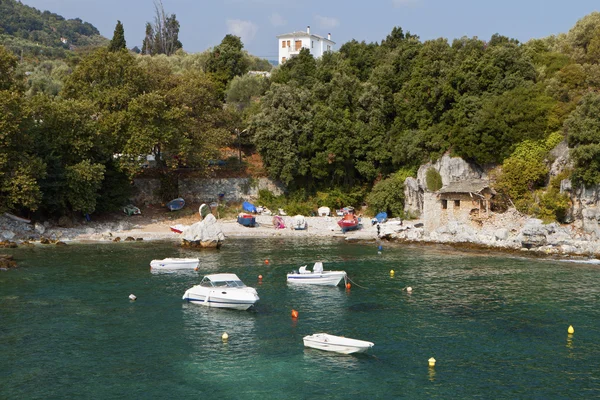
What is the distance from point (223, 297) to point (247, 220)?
1433 inches

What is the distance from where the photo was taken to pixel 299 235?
73125 millimetres

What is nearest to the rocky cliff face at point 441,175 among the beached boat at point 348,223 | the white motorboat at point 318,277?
the beached boat at point 348,223

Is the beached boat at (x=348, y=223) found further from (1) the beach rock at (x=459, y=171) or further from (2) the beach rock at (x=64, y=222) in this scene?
(2) the beach rock at (x=64, y=222)

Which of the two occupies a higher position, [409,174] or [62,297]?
[409,174]

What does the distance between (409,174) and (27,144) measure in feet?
156

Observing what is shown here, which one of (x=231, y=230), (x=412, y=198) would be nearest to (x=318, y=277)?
(x=231, y=230)

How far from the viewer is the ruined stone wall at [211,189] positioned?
273 feet

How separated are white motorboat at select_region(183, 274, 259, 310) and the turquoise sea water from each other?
2.36 ft

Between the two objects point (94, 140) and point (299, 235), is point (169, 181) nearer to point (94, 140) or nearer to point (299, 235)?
point (94, 140)

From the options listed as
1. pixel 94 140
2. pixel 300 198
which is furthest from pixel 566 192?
pixel 94 140

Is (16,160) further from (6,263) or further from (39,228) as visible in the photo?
(6,263)

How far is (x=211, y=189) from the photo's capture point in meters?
85.6

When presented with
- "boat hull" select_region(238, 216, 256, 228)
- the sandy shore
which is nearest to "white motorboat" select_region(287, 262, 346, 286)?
the sandy shore

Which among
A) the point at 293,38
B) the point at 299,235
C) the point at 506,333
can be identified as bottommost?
the point at 506,333
